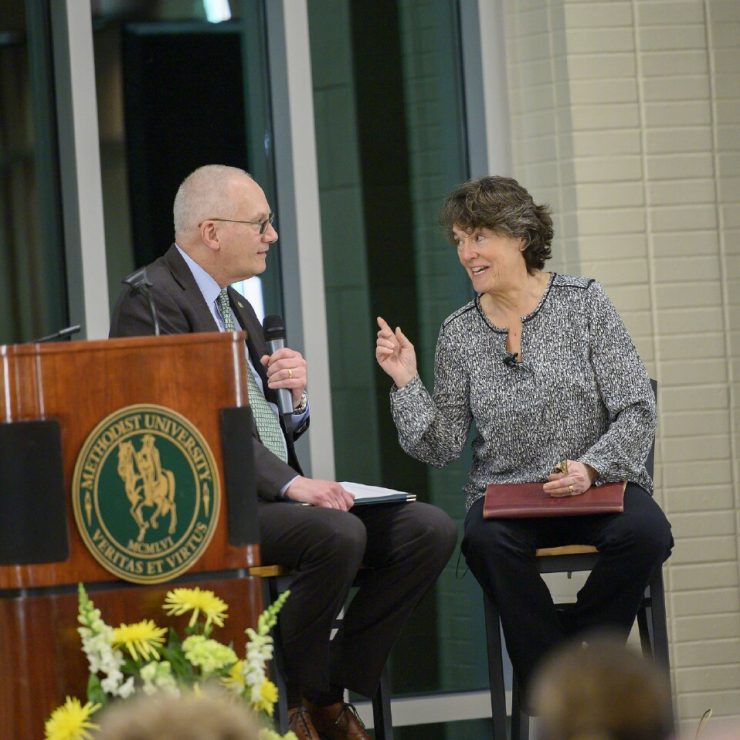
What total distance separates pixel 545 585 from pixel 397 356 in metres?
0.68

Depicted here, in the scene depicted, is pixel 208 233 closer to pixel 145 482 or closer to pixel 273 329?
pixel 273 329

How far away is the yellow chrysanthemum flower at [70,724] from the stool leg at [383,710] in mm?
1233

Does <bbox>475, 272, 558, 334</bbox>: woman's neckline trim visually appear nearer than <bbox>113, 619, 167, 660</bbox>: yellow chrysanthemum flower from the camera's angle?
No

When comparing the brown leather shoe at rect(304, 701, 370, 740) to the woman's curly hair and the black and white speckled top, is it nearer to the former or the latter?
the black and white speckled top

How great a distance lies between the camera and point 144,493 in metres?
2.16

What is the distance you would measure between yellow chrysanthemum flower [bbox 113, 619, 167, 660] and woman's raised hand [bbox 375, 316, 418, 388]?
1457mm

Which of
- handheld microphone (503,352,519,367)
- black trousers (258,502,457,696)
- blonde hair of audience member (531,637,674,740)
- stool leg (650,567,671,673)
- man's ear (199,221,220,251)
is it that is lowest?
stool leg (650,567,671,673)

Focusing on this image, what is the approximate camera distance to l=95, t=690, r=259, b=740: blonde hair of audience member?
3.27 ft

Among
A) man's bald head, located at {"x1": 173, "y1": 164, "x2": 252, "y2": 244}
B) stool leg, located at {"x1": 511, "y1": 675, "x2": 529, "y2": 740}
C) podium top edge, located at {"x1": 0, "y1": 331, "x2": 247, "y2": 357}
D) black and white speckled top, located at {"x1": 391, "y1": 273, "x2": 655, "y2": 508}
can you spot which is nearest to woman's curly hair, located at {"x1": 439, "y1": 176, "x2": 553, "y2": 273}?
black and white speckled top, located at {"x1": 391, "y1": 273, "x2": 655, "y2": 508}

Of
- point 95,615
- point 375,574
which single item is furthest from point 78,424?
point 375,574

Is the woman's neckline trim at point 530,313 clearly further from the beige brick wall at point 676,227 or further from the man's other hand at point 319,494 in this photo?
the man's other hand at point 319,494

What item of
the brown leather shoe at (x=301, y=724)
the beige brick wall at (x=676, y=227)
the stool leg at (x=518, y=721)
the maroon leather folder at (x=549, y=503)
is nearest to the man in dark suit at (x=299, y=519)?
the brown leather shoe at (x=301, y=724)

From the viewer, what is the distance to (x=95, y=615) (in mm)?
2045

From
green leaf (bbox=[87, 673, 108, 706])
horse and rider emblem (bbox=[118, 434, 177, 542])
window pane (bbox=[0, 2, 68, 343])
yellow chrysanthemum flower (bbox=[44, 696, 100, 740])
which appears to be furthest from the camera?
window pane (bbox=[0, 2, 68, 343])
